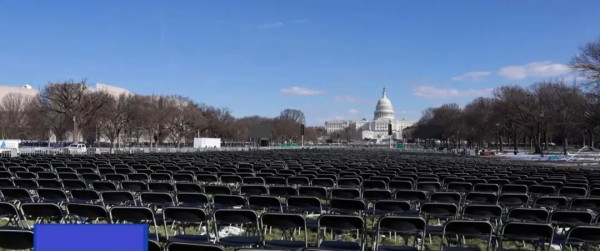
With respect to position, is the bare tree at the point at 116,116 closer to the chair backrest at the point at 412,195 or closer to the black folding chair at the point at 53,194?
the black folding chair at the point at 53,194

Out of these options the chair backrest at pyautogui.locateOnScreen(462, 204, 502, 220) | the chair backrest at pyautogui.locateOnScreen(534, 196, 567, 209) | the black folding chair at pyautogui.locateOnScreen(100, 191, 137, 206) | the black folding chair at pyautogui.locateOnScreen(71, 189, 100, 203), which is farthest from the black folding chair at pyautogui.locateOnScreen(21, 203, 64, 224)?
the chair backrest at pyautogui.locateOnScreen(534, 196, 567, 209)

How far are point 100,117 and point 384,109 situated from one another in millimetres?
126254

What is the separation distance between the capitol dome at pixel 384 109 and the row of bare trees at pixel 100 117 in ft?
315

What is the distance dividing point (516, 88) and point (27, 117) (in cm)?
5949

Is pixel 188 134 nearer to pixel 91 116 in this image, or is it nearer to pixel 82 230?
pixel 91 116

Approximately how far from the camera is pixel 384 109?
17700 cm

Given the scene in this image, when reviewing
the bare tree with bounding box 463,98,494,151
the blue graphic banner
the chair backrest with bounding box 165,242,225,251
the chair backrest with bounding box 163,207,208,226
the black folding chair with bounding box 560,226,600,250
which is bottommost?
the black folding chair with bounding box 560,226,600,250

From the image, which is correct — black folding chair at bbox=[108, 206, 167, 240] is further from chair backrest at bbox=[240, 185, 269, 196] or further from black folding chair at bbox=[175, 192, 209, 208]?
chair backrest at bbox=[240, 185, 269, 196]

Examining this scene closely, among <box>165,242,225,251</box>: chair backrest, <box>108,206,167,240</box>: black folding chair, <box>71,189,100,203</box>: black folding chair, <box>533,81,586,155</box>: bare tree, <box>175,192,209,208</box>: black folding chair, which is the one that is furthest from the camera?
<box>533,81,586,155</box>: bare tree

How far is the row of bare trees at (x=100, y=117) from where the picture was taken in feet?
180

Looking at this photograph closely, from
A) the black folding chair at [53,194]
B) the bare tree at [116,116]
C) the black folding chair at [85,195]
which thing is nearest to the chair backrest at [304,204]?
the black folding chair at [85,195]

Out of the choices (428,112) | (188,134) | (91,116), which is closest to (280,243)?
(91,116)

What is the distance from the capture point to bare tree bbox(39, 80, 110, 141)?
54000mm

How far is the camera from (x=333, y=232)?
328 inches
